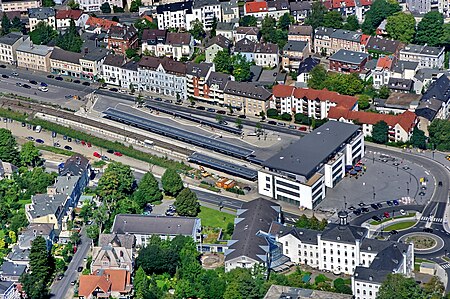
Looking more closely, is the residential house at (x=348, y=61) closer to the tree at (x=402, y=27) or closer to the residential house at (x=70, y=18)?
the tree at (x=402, y=27)

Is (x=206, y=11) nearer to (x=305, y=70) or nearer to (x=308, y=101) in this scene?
(x=305, y=70)

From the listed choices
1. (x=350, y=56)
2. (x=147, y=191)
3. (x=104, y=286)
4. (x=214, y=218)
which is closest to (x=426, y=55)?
(x=350, y=56)

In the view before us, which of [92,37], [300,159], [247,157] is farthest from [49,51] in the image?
[300,159]

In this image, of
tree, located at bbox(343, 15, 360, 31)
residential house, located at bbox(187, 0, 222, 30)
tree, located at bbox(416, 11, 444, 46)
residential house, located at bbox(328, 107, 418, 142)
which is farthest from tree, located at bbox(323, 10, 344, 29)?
residential house, located at bbox(328, 107, 418, 142)

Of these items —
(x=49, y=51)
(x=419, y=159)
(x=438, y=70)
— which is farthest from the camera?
(x=49, y=51)

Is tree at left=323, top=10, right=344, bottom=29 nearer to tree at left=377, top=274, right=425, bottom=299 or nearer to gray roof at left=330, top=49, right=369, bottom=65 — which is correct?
gray roof at left=330, top=49, right=369, bottom=65

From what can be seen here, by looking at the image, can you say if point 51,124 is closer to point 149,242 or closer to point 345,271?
point 149,242
